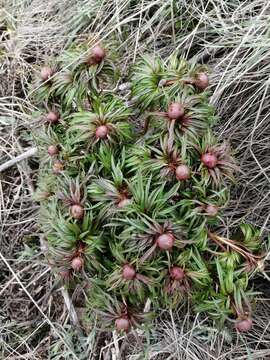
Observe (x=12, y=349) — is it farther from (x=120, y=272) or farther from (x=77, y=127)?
(x=77, y=127)

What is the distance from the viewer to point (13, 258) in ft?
6.37

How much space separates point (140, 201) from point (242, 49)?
692mm

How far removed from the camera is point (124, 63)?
72.7 inches

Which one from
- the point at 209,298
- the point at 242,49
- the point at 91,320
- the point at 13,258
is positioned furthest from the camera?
the point at 13,258

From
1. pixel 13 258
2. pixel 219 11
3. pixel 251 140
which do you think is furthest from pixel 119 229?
pixel 219 11

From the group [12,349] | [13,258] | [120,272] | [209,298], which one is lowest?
[12,349]

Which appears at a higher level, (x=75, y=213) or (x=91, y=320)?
(x=75, y=213)

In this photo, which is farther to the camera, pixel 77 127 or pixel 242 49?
pixel 242 49

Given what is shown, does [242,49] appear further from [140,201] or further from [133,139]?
[140,201]

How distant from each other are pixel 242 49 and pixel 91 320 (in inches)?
36.3

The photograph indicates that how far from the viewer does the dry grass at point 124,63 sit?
5.53 feet

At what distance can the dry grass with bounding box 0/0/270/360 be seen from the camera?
169 centimetres

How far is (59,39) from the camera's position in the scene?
1984 mm

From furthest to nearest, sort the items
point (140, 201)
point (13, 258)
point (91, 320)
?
point (13, 258)
point (91, 320)
point (140, 201)
